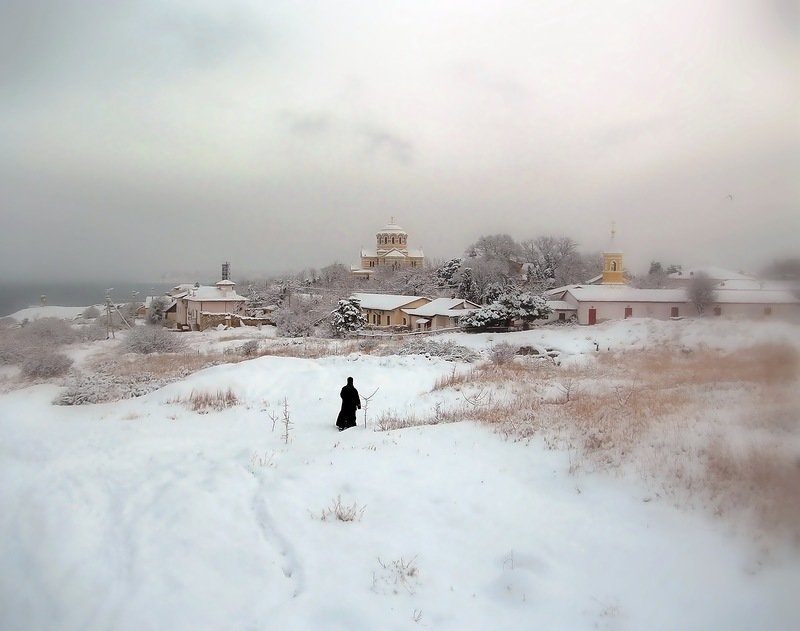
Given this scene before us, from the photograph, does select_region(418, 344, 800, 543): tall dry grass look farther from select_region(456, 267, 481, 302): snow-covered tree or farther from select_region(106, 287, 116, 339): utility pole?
select_region(456, 267, 481, 302): snow-covered tree

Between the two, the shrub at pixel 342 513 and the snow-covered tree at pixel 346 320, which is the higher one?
the shrub at pixel 342 513

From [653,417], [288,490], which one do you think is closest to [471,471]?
[288,490]

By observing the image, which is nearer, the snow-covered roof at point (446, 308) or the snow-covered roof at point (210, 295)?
the snow-covered roof at point (446, 308)

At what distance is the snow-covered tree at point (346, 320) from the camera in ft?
98.7

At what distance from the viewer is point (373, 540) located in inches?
145

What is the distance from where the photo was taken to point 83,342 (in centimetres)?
1772

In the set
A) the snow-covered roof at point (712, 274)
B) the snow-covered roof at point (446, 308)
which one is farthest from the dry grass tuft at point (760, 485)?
the snow-covered roof at point (446, 308)

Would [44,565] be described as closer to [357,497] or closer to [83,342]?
[357,497]

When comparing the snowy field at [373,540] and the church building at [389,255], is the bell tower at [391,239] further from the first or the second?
the snowy field at [373,540]

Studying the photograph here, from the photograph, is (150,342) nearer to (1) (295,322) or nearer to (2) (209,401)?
(1) (295,322)

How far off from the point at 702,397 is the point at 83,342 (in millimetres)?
19529

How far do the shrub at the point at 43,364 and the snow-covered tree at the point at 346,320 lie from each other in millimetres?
17670

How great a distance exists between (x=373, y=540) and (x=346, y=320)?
88.0 feet

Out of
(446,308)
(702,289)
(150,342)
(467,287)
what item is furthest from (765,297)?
(467,287)
